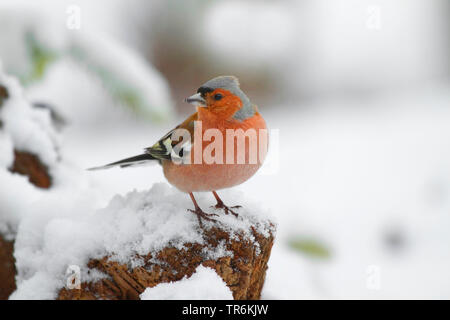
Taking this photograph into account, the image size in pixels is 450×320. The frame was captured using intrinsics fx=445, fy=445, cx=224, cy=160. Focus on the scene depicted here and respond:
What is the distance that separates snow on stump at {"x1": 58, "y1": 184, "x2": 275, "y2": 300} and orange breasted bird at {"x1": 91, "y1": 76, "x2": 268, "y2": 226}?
0.07 m

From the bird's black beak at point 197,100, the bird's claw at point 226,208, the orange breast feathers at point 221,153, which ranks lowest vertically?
the bird's claw at point 226,208

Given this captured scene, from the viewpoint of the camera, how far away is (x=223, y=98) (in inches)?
46.6

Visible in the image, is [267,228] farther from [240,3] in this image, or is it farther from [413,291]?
[240,3]

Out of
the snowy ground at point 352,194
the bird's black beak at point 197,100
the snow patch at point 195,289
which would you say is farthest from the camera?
the snowy ground at point 352,194

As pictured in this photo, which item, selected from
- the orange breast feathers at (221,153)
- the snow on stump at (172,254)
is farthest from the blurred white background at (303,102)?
the orange breast feathers at (221,153)

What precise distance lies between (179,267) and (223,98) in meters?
0.45

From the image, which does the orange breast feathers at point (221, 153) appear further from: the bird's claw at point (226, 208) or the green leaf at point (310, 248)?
the green leaf at point (310, 248)

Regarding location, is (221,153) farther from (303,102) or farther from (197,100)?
(303,102)

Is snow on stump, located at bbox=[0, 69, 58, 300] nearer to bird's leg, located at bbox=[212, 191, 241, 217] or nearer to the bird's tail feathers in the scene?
the bird's tail feathers

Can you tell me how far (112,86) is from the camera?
166 centimetres

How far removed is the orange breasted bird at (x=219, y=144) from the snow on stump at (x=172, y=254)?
0.22ft

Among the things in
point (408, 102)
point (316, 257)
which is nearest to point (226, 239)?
point (316, 257)

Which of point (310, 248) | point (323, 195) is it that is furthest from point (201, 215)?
point (323, 195)

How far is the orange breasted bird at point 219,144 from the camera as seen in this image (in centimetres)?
116
